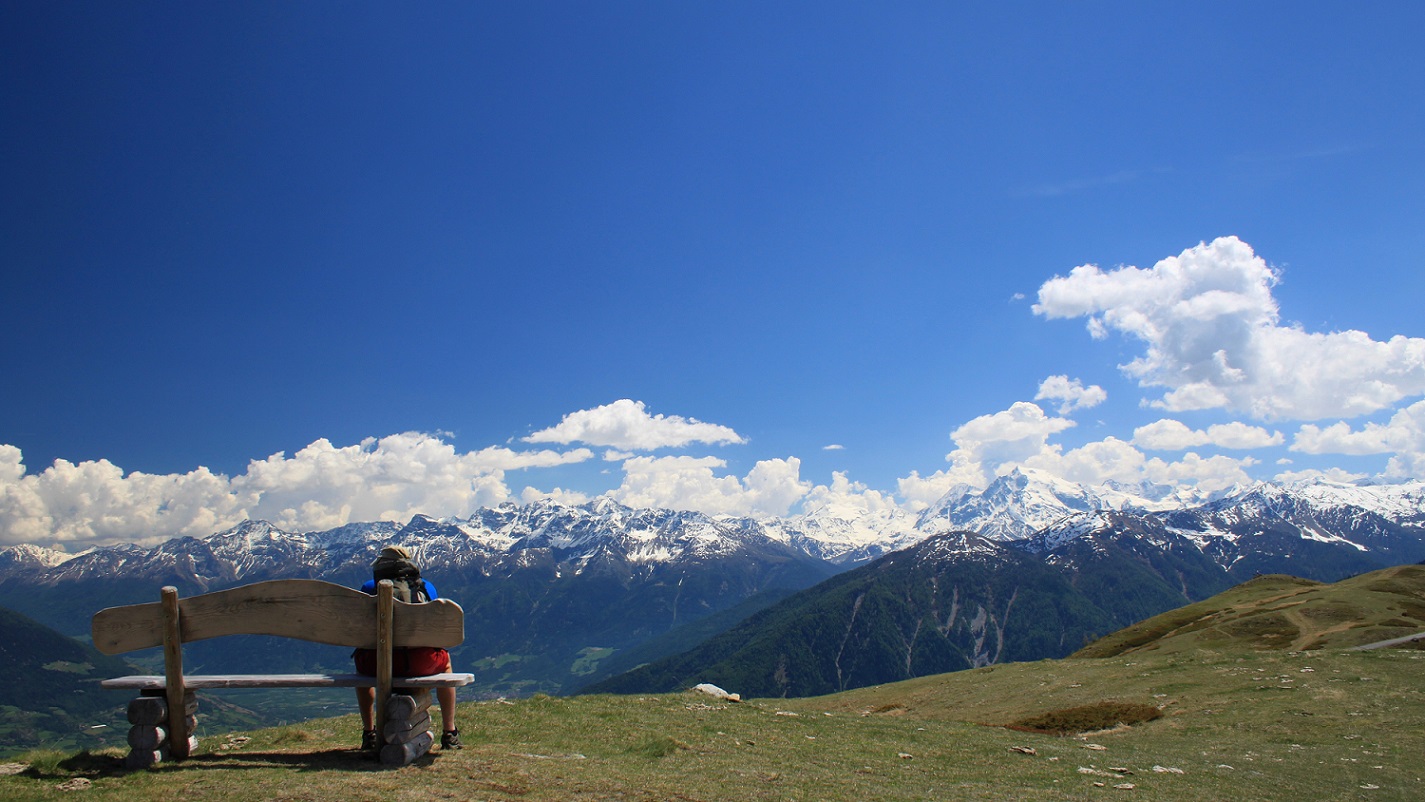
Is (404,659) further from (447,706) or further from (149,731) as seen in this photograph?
(149,731)

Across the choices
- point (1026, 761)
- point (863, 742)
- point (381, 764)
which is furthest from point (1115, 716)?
point (381, 764)

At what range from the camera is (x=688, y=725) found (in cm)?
2019

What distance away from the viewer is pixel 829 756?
17.0 meters

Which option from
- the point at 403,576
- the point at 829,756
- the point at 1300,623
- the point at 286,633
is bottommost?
the point at 1300,623

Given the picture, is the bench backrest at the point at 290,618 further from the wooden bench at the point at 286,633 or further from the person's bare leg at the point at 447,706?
the person's bare leg at the point at 447,706

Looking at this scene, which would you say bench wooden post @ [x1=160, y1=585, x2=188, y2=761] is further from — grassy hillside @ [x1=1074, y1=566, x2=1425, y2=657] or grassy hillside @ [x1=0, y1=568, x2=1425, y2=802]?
grassy hillside @ [x1=1074, y1=566, x2=1425, y2=657]

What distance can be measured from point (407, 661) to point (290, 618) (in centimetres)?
223

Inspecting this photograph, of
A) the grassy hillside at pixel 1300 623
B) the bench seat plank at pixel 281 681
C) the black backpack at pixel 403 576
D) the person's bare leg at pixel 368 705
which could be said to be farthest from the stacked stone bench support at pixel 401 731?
the grassy hillside at pixel 1300 623

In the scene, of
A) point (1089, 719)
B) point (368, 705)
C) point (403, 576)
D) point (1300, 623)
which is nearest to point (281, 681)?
point (368, 705)

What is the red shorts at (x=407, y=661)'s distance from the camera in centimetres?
1265

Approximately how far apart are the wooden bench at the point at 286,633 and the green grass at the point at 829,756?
573 mm

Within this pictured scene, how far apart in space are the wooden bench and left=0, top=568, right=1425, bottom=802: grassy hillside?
59 cm

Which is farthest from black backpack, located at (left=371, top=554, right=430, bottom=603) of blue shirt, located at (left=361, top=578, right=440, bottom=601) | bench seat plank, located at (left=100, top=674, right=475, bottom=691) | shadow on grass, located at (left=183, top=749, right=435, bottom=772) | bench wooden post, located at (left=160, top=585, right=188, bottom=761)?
bench wooden post, located at (left=160, top=585, right=188, bottom=761)

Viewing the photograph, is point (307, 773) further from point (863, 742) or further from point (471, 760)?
point (863, 742)
